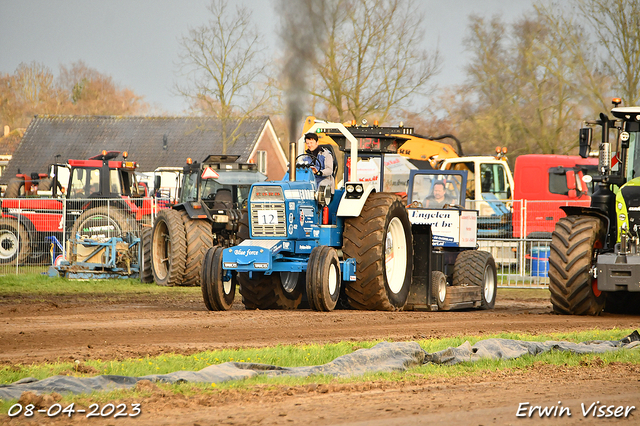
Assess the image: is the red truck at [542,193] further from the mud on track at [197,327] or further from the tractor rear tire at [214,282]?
the tractor rear tire at [214,282]

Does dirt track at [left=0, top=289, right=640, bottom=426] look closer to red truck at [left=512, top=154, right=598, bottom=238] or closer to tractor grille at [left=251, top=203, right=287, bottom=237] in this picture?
tractor grille at [left=251, top=203, right=287, bottom=237]

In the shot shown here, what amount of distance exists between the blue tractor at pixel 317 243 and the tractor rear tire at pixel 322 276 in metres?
0.01

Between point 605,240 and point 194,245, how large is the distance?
8.48m

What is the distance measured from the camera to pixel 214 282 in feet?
38.0

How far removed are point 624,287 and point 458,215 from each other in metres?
3.73

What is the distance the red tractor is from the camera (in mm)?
21172

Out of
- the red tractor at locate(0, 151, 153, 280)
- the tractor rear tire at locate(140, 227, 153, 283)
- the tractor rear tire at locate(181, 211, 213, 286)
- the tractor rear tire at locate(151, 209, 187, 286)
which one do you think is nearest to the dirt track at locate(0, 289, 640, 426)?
the tractor rear tire at locate(151, 209, 187, 286)

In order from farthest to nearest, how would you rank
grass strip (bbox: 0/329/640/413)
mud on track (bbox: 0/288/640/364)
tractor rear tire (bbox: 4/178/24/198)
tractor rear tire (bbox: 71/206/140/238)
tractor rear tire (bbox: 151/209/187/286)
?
tractor rear tire (bbox: 4/178/24/198) < tractor rear tire (bbox: 71/206/140/238) < tractor rear tire (bbox: 151/209/187/286) < mud on track (bbox: 0/288/640/364) < grass strip (bbox: 0/329/640/413)

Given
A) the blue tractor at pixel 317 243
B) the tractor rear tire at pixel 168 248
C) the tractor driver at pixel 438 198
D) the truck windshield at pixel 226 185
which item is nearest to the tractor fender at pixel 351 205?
the blue tractor at pixel 317 243

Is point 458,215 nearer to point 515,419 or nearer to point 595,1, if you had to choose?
point 515,419

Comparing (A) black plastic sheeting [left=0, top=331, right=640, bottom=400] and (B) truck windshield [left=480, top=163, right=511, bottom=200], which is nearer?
(A) black plastic sheeting [left=0, top=331, right=640, bottom=400]

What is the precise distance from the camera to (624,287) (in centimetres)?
1110

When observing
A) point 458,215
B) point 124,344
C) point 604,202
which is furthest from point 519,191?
point 124,344

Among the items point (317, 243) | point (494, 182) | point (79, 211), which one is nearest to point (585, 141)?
point (317, 243)
